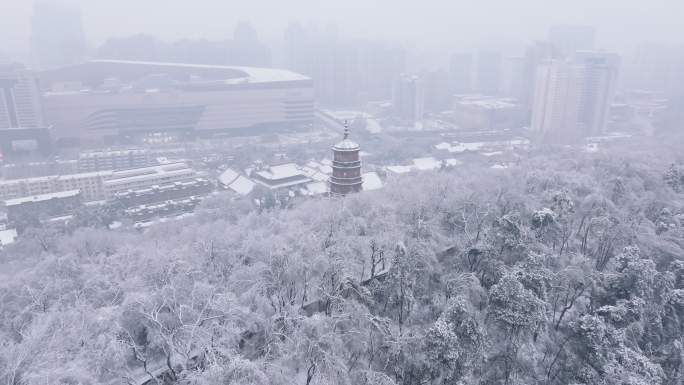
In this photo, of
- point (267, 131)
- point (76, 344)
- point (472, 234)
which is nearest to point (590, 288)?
point (472, 234)

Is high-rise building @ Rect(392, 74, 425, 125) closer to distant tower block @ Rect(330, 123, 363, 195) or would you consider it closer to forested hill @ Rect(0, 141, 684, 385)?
distant tower block @ Rect(330, 123, 363, 195)

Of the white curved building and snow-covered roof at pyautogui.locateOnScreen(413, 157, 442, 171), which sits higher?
the white curved building

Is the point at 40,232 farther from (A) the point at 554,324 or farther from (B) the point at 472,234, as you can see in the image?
(A) the point at 554,324

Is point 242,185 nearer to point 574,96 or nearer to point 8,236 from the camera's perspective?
point 8,236

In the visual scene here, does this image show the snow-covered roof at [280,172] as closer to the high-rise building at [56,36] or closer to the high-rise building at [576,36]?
the high-rise building at [56,36]

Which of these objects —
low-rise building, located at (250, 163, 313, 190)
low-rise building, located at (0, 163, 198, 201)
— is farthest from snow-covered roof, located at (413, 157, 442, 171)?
low-rise building, located at (0, 163, 198, 201)

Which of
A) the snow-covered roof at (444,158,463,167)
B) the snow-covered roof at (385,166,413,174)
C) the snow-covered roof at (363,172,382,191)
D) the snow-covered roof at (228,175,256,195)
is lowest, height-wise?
the snow-covered roof at (228,175,256,195)

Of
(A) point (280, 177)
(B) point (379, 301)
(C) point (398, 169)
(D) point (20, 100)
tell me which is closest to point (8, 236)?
(A) point (280, 177)
